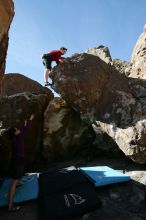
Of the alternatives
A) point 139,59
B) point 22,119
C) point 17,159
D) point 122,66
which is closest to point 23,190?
point 17,159

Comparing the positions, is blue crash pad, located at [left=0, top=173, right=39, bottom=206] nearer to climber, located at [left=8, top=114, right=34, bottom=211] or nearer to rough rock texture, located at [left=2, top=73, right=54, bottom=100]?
climber, located at [left=8, top=114, right=34, bottom=211]

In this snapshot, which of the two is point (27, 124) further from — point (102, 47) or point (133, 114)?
point (102, 47)

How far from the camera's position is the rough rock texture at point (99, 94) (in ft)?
33.1

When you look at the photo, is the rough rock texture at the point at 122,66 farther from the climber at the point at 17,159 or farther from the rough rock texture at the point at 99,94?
the climber at the point at 17,159

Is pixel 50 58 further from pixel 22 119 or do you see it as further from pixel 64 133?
pixel 64 133

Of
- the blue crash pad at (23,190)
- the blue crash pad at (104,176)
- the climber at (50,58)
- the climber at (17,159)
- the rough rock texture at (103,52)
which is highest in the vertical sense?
the rough rock texture at (103,52)

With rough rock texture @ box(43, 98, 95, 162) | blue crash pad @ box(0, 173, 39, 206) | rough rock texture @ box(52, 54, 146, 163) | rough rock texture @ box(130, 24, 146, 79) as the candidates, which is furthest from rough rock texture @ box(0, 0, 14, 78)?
rough rock texture @ box(130, 24, 146, 79)

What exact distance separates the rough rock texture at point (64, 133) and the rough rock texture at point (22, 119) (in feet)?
1.04

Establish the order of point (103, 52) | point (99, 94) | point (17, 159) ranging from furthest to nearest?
point (103, 52) < point (99, 94) < point (17, 159)

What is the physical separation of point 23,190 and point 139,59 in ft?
25.7

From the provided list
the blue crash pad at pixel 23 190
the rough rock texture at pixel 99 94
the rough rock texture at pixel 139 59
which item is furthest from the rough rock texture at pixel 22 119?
the rough rock texture at pixel 139 59

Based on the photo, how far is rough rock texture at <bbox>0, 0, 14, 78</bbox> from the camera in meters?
6.93

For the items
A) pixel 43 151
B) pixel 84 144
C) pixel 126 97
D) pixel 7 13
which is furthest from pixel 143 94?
pixel 7 13

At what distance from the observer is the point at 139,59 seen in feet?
41.9
